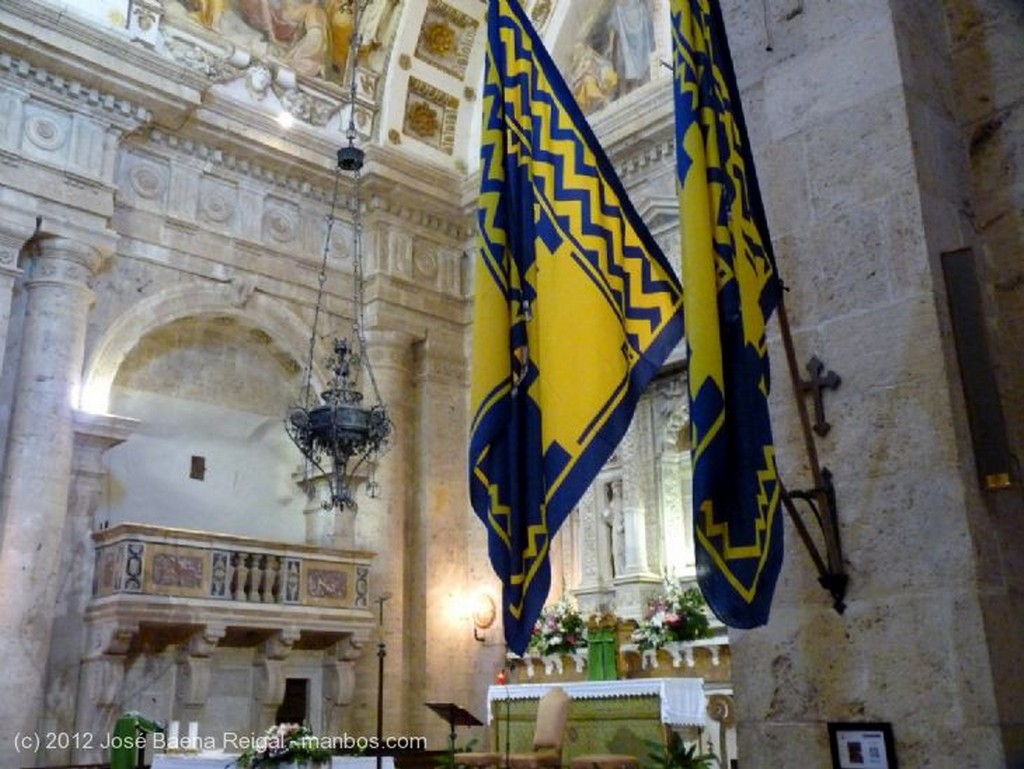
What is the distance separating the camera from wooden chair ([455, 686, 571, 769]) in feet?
29.2

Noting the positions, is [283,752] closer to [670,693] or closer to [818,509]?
[670,693]

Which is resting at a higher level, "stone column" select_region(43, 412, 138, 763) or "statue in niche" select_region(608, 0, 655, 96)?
"statue in niche" select_region(608, 0, 655, 96)

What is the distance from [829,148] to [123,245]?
35.3 ft

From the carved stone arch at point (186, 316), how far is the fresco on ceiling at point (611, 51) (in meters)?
5.02

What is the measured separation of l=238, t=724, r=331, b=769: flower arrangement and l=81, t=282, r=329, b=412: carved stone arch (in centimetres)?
593

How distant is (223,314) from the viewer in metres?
13.5

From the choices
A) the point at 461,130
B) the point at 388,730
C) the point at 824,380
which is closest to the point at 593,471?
the point at 824,380

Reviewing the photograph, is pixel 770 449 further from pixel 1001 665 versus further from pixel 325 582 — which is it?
pixel 325 582

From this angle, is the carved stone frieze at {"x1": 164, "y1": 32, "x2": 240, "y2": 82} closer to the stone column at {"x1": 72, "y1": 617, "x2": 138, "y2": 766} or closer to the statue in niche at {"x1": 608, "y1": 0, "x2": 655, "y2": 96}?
the statue in niche at {"x1": 608, "y1": 0, "x2": 655, "y2": 96}

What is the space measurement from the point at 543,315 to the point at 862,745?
5.32 feet

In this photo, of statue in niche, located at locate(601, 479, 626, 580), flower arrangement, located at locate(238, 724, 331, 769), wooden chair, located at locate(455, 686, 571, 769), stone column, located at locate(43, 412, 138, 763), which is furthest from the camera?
statue in niche, located at locate(601, 479, 626, 580)

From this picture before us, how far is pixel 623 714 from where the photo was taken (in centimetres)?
955

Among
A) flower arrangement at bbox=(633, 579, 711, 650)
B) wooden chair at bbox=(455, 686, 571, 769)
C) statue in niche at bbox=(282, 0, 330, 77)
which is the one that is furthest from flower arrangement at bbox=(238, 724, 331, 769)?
statue in niche at bbox=(282, 0, 330, 77)

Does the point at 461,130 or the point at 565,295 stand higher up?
the point at 461,130
